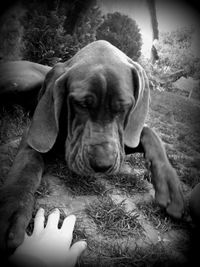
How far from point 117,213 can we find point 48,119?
1.19 metres

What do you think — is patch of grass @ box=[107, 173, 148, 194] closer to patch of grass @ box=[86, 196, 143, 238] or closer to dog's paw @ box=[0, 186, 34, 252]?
patch of grass @ box=[86, 196, 143, 238]

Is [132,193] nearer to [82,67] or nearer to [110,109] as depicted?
[110,109]

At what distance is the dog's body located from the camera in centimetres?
245

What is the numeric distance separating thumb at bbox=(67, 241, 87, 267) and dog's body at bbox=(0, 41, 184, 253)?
48 centimetres

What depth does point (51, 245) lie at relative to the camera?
1793 mm

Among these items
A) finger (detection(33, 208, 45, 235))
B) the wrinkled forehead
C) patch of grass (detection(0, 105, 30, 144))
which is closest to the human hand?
finger (detection(33, 208, 45, 235))

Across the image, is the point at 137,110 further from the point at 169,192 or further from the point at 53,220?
the point at 53,220

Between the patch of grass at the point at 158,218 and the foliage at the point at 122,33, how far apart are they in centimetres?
615

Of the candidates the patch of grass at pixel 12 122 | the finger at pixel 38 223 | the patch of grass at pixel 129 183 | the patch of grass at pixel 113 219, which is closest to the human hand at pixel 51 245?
the finger at pixel 38 223

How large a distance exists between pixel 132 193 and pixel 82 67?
1473 mm

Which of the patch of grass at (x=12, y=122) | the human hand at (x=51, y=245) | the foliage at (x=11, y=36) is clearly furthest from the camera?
the foliage at (x=11, y=36)

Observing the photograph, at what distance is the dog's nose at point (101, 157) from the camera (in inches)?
92.9

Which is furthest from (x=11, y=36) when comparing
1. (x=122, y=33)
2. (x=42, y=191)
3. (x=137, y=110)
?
(x=42, y=191)

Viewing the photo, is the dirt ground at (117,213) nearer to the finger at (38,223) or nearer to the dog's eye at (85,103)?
the finger at (38,223)
